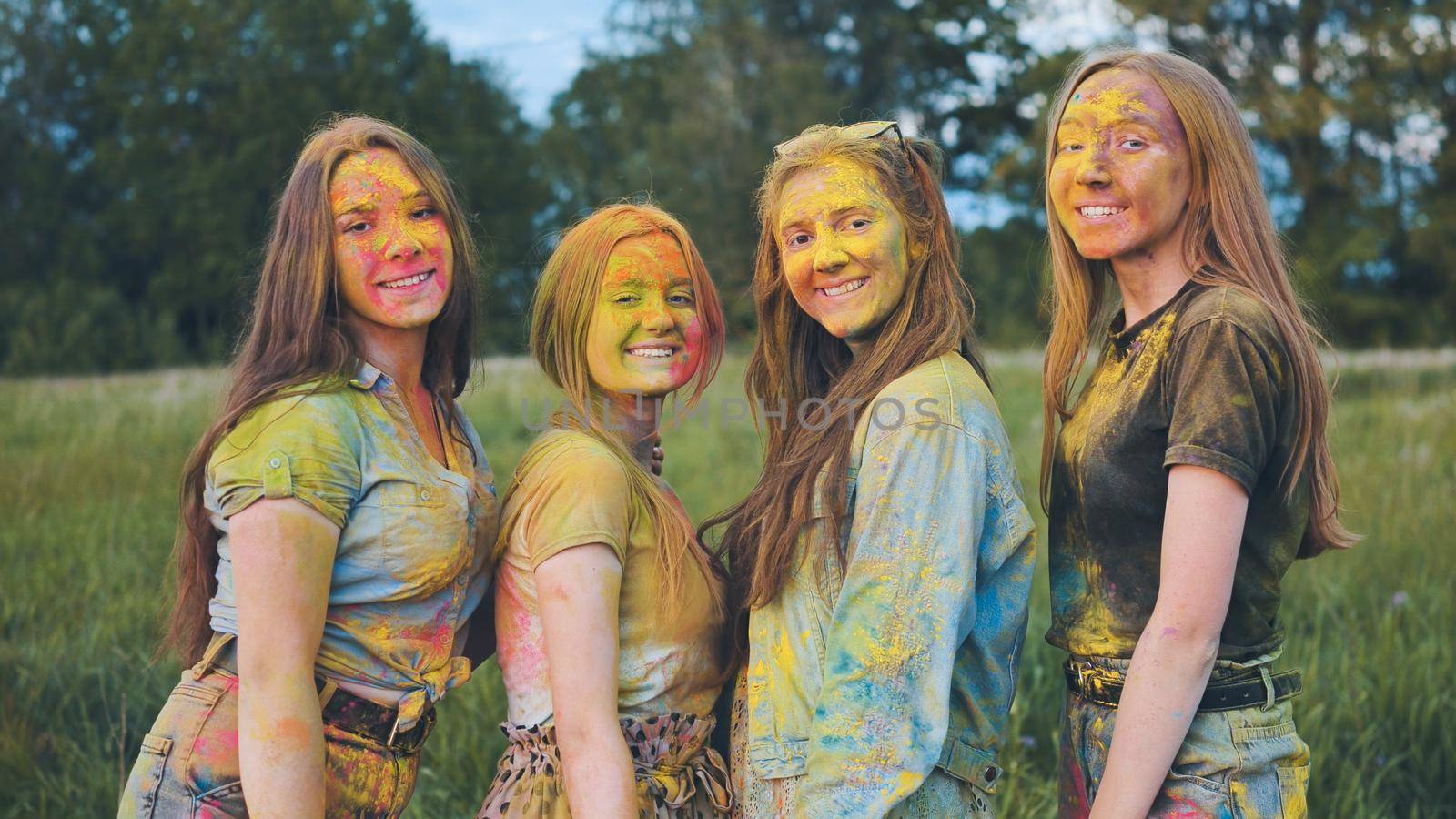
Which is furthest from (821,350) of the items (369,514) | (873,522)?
(369,514)

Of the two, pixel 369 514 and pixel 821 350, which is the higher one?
pixel 821 350

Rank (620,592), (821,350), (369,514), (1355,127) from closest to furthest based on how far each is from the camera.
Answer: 1. (369,514)
2. (620,592)
3. (821,350)
4. (1355,127)

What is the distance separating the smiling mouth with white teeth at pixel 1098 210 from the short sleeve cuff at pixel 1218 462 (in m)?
0.54

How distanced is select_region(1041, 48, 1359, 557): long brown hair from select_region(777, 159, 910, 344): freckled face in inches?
15.0

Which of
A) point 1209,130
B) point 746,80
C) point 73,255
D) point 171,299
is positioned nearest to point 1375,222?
point 746,80

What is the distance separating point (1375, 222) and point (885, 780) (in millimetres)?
24299

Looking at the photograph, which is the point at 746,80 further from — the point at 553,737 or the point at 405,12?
the point at 553,737

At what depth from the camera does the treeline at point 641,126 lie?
2200 cm

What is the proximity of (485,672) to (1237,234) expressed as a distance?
3379 mm

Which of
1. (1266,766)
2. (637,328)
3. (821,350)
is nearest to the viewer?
(1266,766)

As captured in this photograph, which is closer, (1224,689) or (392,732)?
(1224,689)

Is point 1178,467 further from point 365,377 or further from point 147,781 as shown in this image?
point 147,781

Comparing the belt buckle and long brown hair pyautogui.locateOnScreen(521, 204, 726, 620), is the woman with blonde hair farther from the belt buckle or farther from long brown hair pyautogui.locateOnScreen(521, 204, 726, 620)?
the belt buckle

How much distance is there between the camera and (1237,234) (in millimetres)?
2225
